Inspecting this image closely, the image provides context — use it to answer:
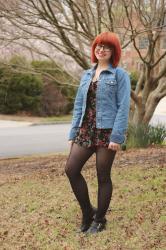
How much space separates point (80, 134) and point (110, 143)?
0.31m

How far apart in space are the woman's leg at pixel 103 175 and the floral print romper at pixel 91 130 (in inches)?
2.9

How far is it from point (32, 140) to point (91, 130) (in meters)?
13.7

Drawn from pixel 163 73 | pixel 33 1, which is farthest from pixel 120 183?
pixel 163 73

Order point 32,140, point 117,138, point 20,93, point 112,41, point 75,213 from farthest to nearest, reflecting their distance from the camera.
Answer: point 20,93
point 32,140
point 75,213
point 112,41
point 117,138

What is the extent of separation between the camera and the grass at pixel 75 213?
13.6ft

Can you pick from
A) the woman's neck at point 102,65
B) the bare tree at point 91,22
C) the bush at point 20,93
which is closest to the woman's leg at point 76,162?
the woman's neck at point 102,65

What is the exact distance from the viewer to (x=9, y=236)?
179 inches

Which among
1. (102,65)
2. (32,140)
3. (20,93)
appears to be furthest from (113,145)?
(20,93)

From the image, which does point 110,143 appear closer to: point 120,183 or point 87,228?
point 87,228

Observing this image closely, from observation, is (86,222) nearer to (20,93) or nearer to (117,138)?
(117,138)

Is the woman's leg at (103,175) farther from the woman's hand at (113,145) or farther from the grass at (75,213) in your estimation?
the grass at (75,213)

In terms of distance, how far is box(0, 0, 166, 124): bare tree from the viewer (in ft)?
29.7

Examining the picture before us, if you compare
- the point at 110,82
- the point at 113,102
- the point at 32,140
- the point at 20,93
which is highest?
the point at 110,82

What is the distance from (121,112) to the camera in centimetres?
400
